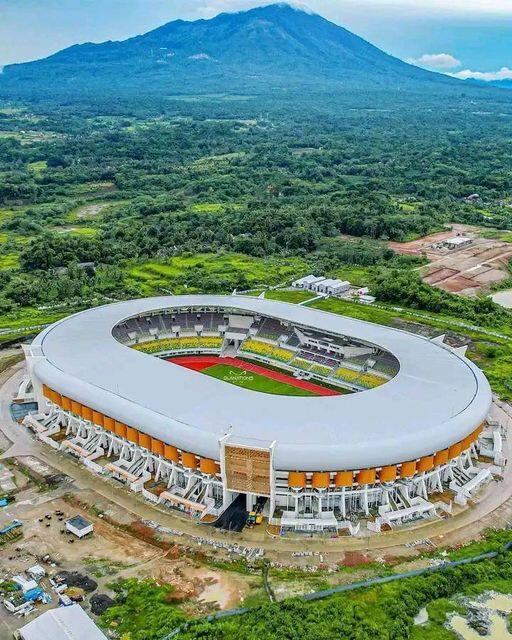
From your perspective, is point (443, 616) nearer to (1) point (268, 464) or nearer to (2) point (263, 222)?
(1) point (268, 464)

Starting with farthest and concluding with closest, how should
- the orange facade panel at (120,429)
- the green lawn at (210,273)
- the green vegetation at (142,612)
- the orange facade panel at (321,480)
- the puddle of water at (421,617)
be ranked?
the green lawn at (210,273) → the orange facade panel at (120,429) → the orange facade panel at (321,480) → the puddle of water at (421,617) → the green vegetation at (142,612)

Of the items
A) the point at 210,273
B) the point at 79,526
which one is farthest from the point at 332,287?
the point at 79,526

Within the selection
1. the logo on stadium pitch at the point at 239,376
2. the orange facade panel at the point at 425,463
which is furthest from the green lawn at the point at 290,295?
the orange facade panel at the point at 425,463

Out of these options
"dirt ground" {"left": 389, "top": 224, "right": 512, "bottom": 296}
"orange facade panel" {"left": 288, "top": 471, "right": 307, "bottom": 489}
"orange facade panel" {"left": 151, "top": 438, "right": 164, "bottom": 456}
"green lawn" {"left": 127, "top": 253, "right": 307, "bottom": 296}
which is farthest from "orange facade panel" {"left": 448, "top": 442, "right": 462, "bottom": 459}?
"dirt ground" {"left": 389, "top": 224, "right": 512, "bottom": 296}

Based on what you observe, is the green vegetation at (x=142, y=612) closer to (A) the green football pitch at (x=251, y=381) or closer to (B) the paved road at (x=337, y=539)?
(B) the paved road at (x=337, y=539)

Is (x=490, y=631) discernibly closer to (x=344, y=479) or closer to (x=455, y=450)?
(x=344, y=479)

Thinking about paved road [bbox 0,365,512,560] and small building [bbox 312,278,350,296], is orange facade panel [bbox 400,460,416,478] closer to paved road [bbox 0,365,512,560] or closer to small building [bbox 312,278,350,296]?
paved road [bbox 0,365,512,560]

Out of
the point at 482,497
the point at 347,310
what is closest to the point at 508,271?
the point at 347,310
